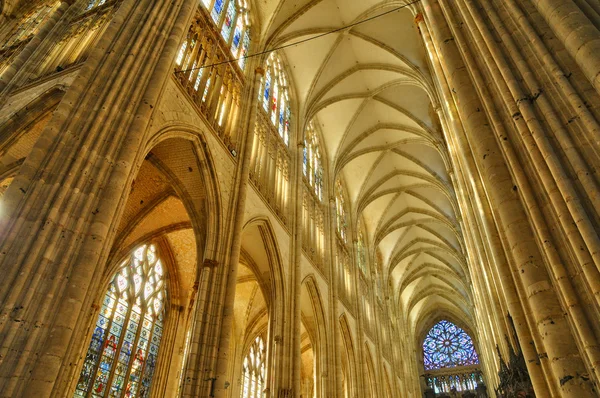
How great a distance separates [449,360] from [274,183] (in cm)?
2662

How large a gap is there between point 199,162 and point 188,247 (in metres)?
5.79

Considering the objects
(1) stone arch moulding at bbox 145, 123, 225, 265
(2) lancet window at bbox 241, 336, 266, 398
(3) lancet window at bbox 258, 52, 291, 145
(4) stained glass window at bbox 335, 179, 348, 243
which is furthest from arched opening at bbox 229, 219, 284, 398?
(4) stained glass window at bbox 335, 179, 348, 243

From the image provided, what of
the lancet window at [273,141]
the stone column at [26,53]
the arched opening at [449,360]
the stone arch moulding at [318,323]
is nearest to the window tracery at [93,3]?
the stone column at [26,53]

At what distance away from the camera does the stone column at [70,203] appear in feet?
13.9

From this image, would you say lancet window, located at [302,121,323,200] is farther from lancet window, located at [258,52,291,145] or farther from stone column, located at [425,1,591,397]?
stone column, located at [425,1,591,397]

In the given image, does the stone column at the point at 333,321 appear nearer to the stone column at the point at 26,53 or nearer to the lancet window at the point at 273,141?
the lancet window at the point at 273,141

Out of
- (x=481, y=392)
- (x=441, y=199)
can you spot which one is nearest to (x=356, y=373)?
(x=441, y=199)

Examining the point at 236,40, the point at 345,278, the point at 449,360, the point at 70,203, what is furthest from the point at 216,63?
the point at 449,360

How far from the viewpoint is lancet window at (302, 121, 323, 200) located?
655 inches

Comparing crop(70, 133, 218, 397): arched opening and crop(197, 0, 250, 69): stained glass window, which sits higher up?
crop(197, 0, 250, 69): stained glass window

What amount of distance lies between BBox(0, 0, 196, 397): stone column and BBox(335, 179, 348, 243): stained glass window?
1374cm

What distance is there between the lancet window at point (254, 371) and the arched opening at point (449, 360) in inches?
742

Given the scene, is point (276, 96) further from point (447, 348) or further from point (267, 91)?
point (447, 348)

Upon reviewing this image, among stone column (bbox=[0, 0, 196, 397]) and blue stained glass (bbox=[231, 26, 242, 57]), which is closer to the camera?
stone column (bbox=[0, 0, 196, 397])
